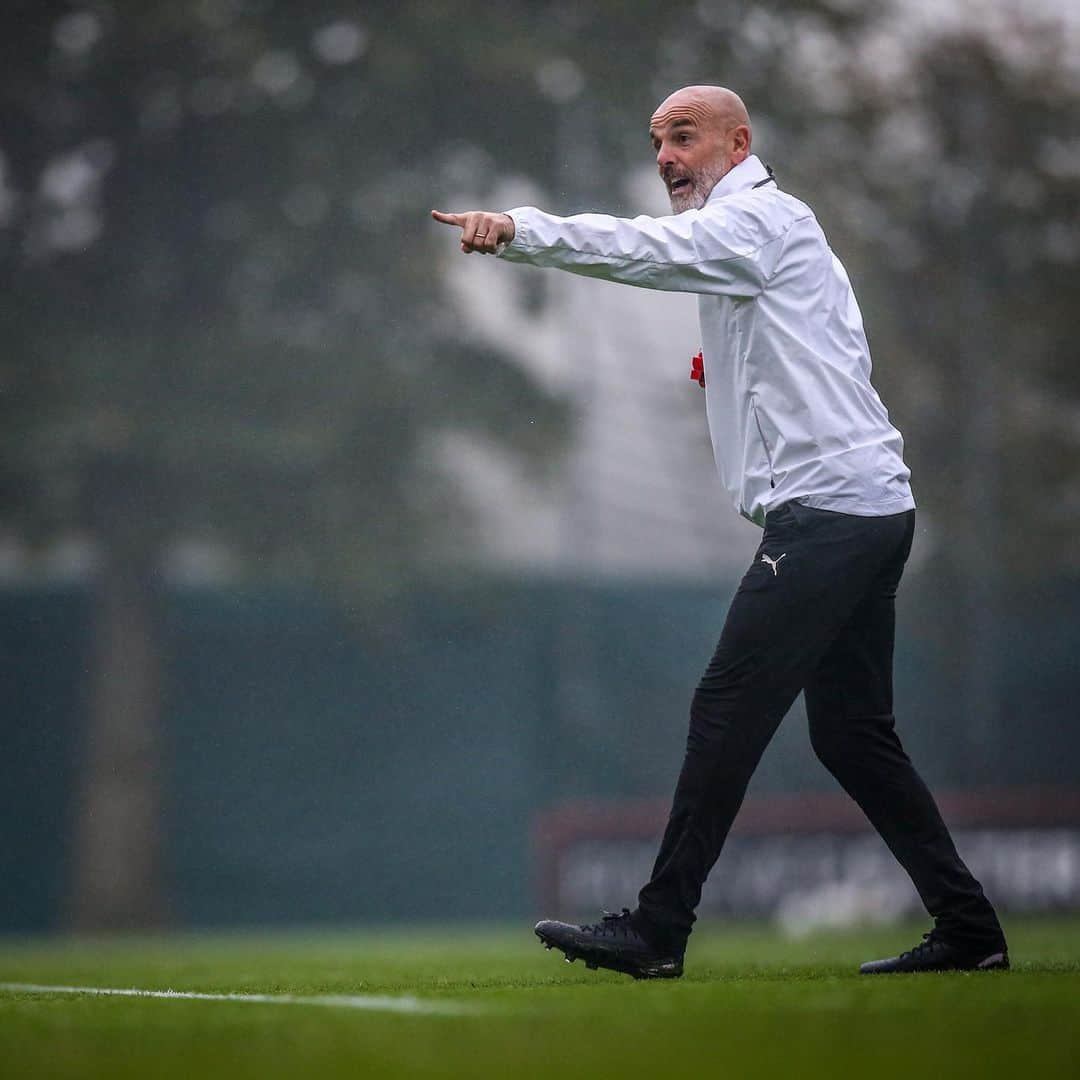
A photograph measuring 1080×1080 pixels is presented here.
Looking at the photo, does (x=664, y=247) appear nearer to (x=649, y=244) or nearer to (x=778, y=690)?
(x=649, y=244)

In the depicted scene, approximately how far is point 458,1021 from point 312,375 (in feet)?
30.6

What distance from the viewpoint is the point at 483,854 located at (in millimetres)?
11305

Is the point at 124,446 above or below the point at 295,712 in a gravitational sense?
above

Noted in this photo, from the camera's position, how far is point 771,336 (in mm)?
3588

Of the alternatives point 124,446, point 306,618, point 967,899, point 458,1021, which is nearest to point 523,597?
point 306,618

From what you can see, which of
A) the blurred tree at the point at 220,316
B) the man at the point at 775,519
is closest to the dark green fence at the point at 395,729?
the blurred tree at the point at 220,316

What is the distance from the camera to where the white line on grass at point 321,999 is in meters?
2.97

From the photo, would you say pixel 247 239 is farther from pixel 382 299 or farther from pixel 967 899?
pixel 967 899

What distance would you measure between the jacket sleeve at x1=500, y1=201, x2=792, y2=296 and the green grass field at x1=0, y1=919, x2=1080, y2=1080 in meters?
1.22

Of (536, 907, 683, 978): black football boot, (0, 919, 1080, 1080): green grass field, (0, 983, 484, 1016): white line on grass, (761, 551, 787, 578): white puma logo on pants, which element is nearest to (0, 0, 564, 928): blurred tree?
(0, 919, 1080, 1080): green grass field

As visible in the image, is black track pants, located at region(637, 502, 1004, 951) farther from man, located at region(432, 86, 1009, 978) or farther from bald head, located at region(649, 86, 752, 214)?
bald head, located at region(649, 86, 752, 214)

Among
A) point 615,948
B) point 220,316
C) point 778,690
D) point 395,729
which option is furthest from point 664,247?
point 220,316

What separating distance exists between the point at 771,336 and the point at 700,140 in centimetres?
46

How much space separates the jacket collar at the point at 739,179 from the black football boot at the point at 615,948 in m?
1.34
